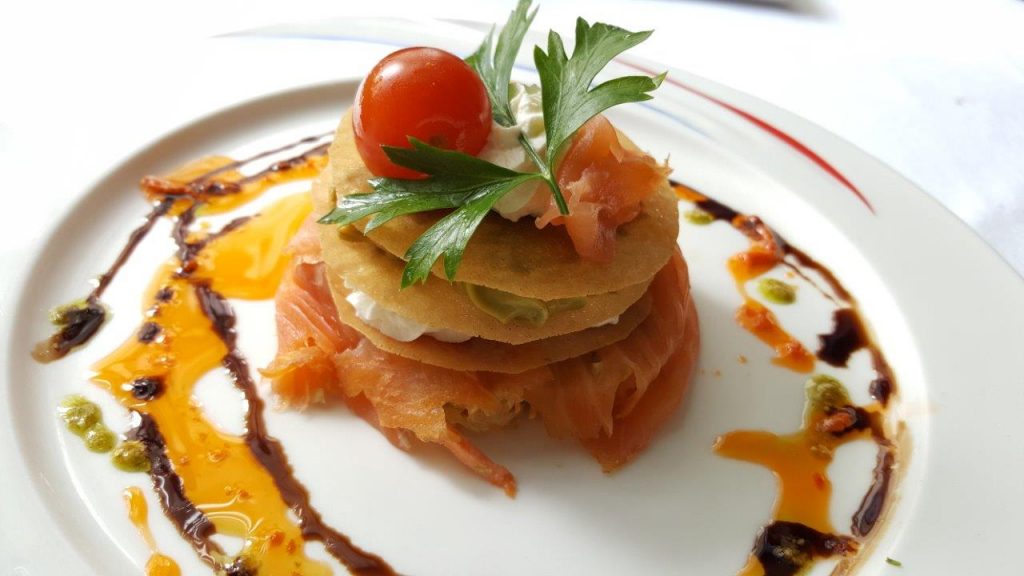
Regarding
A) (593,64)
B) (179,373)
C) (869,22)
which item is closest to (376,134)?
(593,64)

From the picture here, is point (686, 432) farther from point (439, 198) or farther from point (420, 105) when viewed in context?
point (420, 105)

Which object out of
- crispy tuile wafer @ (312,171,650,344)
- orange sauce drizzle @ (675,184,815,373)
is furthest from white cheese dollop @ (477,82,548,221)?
orange sauce drizzle @ (675,184,815,373)

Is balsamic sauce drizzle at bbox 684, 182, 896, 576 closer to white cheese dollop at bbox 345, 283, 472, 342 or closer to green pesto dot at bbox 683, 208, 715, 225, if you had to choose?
green pesto dot at bbox 683, 208, 715, 225

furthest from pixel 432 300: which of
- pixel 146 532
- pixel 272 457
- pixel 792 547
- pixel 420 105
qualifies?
pixel 792 547

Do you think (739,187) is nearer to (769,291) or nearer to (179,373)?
(769,291)

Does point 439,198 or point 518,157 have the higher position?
point 518,157

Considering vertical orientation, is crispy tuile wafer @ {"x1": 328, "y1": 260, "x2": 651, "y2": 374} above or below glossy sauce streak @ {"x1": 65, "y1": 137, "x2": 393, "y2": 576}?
above
